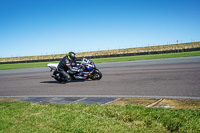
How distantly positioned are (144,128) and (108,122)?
2.32 ft

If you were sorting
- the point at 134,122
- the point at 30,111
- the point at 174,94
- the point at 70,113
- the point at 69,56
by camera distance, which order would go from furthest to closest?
the point at 69,56, the point at 174,94, the point at 30,111, the point at 70,113, the point at 134,122

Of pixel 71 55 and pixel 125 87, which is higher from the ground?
pixel 71 55

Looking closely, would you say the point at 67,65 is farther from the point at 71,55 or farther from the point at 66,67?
the point at 71,55

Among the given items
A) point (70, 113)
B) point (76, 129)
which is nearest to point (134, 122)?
point (76, 129)

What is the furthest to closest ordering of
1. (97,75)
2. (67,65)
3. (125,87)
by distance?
1. (97,75)
2. (67,65)
3. (125,87)

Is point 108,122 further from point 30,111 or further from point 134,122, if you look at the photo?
point 30,111

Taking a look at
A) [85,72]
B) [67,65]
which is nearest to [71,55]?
[67,65]

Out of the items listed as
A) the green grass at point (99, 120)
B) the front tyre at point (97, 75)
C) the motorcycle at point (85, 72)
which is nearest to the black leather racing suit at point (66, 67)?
the motorcycle at point (85, 72)

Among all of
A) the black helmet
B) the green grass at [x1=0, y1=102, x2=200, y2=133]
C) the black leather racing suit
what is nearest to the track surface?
the black leather racing suit

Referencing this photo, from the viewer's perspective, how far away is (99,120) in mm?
3977

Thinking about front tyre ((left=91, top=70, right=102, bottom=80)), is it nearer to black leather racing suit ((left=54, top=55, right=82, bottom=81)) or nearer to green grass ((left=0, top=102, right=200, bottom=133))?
black leather racing suit ((left=54, top=55, right=82, bottom=81))

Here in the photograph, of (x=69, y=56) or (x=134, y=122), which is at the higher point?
(x=69, y=56)

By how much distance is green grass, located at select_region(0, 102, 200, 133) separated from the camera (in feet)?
11.5

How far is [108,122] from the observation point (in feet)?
12.6
